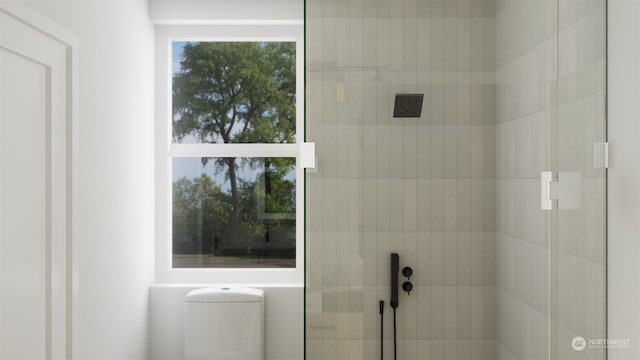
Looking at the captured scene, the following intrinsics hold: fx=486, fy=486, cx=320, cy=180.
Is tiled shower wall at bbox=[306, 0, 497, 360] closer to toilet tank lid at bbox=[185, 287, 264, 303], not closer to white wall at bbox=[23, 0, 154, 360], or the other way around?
white wall at bbox=[23, 0, 154, 360]

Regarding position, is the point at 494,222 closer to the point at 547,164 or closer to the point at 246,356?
the point at 547,164

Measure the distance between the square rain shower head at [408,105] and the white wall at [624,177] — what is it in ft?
1.81

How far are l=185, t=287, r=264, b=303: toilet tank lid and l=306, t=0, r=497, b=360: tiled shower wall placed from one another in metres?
1.09

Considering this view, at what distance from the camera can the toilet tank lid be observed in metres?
2.35

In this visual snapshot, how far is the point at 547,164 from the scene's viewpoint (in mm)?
1357

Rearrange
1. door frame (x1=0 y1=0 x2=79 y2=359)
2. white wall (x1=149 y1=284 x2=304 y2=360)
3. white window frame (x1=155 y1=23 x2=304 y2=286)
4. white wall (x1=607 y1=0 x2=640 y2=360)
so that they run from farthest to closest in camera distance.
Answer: white window frame (x1=155 y1=23 x2=304 y2=286)
white wall (x1=149 y1=284 x2=304 y2=360)
door frame (x1=0 y1=0 x2=79 y2=359)
white wall (x1=607 y1=0 x2=640 y2=360)

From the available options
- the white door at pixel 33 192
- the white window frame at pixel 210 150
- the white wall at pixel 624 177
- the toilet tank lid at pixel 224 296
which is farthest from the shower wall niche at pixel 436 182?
the white window frame at pixel 210 150

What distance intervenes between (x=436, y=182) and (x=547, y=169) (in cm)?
32

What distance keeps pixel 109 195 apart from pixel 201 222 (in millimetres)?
642

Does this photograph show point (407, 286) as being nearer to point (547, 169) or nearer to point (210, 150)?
point (547, 169)

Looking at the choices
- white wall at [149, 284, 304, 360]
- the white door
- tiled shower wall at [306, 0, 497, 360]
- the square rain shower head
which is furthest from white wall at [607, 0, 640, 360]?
the white door

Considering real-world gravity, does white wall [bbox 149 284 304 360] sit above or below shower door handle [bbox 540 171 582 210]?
below

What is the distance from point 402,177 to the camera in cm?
→ 135

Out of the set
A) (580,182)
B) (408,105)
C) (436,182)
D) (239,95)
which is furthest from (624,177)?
(239,95)
